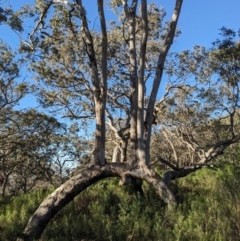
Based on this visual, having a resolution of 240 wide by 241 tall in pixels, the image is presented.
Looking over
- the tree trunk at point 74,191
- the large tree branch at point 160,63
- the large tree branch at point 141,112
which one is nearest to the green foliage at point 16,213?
the tree trunk at point 74,191

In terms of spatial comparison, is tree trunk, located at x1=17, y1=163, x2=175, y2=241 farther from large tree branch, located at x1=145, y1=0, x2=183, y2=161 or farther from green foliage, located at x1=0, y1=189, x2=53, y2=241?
large tree branch, located at x1=145, y1=0, x2=183, y2=161

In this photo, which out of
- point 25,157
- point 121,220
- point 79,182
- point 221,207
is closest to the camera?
point 221,207

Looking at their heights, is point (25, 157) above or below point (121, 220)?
above

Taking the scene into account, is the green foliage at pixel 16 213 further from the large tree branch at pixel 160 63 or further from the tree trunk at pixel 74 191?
the large tree branch at pixel 160 63

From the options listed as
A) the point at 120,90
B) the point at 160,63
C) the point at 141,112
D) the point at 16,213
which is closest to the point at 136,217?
the point at 141,112

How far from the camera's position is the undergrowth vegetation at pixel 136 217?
18.7ft

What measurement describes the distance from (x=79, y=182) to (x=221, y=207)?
3.07m

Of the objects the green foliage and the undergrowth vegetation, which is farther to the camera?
the green foliage

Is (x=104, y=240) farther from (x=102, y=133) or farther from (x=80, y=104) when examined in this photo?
(x=80, y=104)

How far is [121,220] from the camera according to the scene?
705cm

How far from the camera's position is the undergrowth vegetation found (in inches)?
225

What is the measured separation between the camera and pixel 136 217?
718cm

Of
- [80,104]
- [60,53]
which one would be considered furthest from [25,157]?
[60,53]

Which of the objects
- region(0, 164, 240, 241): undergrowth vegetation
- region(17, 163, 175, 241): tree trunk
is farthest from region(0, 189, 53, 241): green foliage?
region(17, 163, 175, 241): tree trunk
